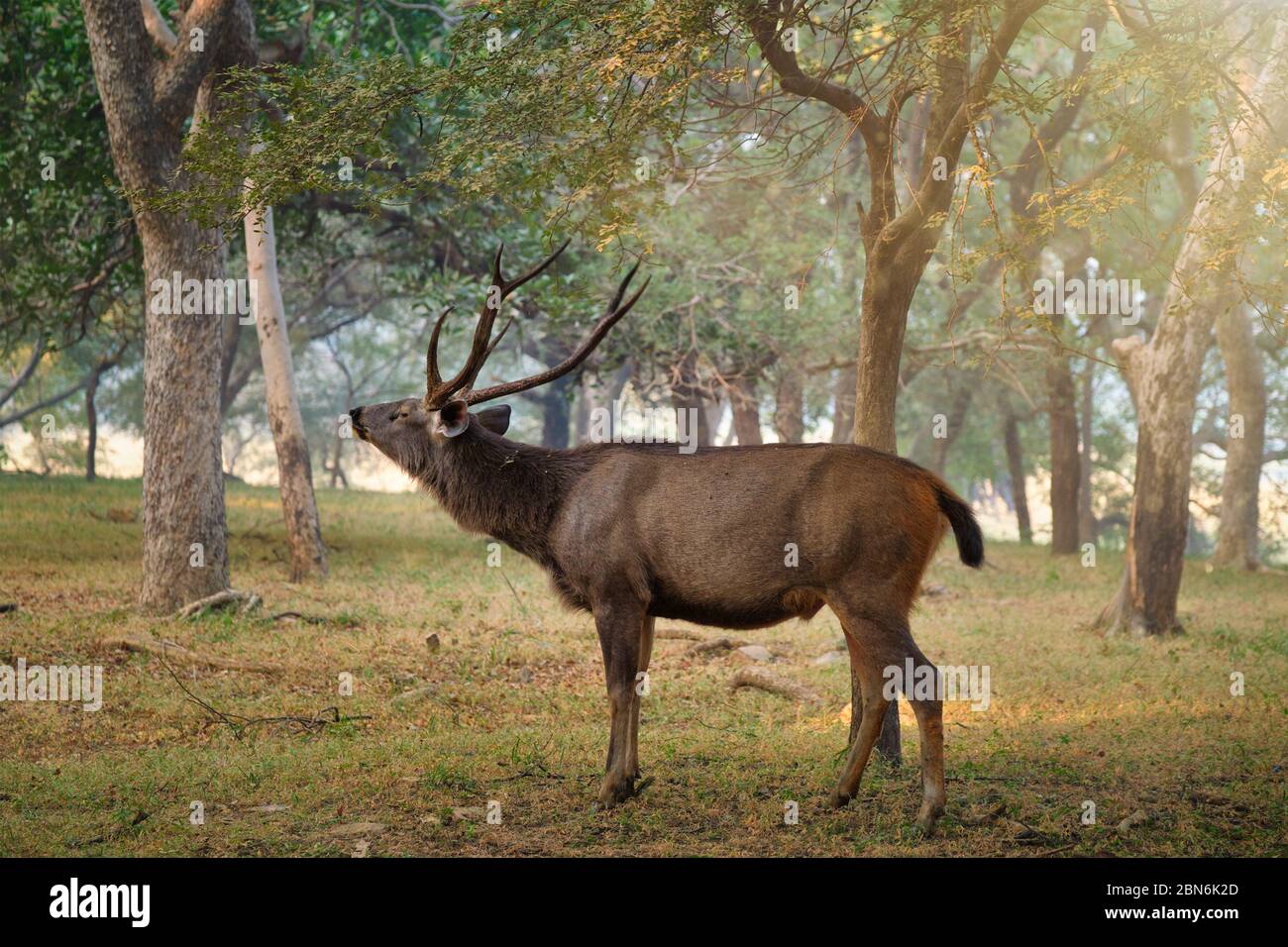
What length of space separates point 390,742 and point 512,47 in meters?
4.53

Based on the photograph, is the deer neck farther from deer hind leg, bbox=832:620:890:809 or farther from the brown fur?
deer hind leg, bbox=832:620:890:809

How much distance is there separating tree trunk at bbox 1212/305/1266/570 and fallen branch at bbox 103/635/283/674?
676 inches

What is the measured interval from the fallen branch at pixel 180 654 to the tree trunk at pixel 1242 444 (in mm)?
17173

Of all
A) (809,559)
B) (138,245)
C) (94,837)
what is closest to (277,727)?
(94,837)

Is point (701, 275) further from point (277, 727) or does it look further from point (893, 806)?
point (893, 806)

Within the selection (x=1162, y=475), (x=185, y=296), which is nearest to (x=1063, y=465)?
(x=1162, y=475)

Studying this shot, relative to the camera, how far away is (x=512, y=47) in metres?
7.92

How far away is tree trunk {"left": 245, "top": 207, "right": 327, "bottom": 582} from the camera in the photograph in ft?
50.1

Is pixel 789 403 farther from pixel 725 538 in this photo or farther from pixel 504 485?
pixel 725 538

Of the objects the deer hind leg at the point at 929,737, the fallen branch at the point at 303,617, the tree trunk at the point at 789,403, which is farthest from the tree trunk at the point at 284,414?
the deer hind leg at the point at 929,737

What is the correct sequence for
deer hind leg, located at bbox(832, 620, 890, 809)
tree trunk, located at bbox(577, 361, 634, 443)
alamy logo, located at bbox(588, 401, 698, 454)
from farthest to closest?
tree trunk, located at bbox(577, 361, 634, 443)
alamy logo, located at bbox(588, 401, 698, 454)
deer hind leg, located at bbox(832, 620, 890, 809)

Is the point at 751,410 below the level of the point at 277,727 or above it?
above

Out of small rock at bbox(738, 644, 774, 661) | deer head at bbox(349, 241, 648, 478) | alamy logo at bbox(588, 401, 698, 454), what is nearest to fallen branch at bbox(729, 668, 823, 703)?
small rock at bbox(738, 644, 774, 661)

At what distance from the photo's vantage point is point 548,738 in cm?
866
